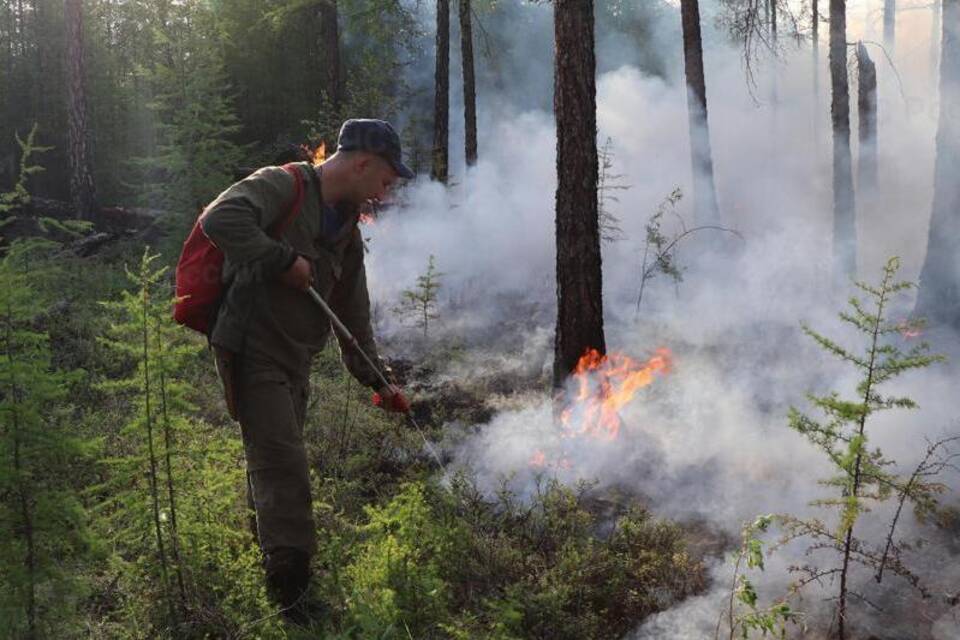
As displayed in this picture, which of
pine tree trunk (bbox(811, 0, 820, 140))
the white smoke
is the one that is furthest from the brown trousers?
pine tree trunk (bbox(811, 0, 820, 140))

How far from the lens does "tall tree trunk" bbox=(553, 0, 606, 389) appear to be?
615cm

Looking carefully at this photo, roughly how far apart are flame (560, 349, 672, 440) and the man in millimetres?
3102

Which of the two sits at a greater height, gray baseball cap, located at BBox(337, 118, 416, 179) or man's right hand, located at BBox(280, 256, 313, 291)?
gray baseball cap, located at BBox(337, 118, 416, 179)

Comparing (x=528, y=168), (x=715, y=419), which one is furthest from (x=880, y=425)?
(x=528, y=168)

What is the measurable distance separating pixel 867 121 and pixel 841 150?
551 cm

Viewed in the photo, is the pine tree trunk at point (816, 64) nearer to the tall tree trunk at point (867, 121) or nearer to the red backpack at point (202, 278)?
the tall tree trunk at point (867, 121)

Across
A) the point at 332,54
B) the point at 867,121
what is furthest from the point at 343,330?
the point at 867,121

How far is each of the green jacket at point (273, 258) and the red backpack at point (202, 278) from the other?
0.12ft

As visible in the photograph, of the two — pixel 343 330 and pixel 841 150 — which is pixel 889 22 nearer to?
pixel 841 150

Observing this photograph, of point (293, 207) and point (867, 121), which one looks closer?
point (293, 207)

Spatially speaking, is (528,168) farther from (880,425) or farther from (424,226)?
(880,425)

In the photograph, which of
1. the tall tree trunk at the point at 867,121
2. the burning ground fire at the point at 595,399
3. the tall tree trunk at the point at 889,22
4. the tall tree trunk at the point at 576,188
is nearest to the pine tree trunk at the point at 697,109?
the tall tree trunk at the point at 867,121

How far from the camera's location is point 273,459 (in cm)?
354

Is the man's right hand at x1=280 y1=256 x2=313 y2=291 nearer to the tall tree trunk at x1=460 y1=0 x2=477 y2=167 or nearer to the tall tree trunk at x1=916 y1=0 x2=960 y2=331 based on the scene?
the tall tree trunk at x1=916 y1=0 x2=960 y2=331
